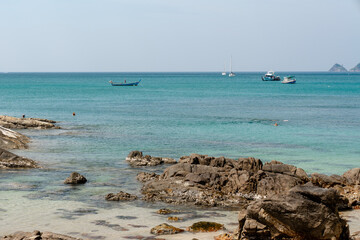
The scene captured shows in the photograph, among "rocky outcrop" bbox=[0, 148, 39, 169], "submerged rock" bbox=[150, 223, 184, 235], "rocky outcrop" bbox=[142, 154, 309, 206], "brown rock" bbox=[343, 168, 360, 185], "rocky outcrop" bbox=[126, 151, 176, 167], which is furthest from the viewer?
"rocky outcrop" bbox=[126, 151, 176, 167]

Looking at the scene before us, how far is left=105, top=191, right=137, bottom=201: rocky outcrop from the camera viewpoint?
27.7m

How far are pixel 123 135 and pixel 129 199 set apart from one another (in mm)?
27437

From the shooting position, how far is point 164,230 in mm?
21719

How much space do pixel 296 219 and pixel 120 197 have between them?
38.9ft

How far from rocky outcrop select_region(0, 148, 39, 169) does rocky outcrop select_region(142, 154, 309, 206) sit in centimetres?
1047

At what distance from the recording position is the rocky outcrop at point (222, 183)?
28.0 m

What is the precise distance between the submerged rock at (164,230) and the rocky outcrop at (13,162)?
57.5 feet

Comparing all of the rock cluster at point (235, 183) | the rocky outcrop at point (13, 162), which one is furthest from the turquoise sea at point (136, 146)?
the rock cluster at point (235, 183)

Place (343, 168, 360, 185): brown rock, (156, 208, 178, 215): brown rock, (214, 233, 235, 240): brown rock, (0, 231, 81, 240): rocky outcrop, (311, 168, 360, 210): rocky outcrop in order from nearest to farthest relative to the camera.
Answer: (0, 231, 81, 240): rocky outcrop, (214, 233, 235, 240): brown rock, (156, 208, 178, 215): brown rock, (311, 168, 360, 210): rocky outcrop, (343, 168, 360, 185): brown rock

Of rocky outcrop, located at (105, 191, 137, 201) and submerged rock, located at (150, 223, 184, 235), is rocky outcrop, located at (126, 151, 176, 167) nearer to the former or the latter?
rocky outcrop, located at (105, 191, 137, 201)

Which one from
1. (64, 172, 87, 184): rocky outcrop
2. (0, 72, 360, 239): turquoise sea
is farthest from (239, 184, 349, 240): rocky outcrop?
(64, 172, 87, 184): rocky outcrop

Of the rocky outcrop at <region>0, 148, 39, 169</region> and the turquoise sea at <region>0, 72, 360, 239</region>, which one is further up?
the rocky outcrop at <region>0, 148, 39, 169</region>

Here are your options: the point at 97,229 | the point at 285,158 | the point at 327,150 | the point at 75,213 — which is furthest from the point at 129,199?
the point at 327,150

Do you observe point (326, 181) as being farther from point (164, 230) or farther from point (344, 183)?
point (164, 230)
